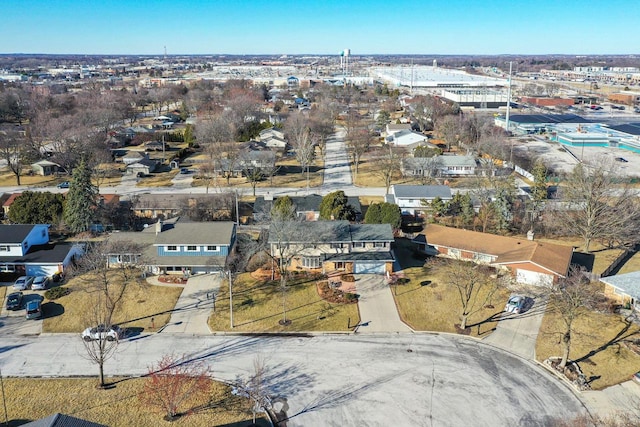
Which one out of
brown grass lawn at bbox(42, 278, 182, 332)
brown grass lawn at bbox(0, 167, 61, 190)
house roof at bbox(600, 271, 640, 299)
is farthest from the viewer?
brown grass lawn at bbox(0, 167, 61, 190)

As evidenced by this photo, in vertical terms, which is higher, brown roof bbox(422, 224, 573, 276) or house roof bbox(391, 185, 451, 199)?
house roof bbox(391, 185, 451, 199)

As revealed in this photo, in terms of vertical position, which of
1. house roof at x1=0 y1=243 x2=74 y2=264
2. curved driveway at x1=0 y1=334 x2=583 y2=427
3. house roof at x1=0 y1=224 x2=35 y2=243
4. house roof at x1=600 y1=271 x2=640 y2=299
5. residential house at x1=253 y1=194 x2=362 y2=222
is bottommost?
curved driveway at x1=0 y1=334 x2=583 y2=427

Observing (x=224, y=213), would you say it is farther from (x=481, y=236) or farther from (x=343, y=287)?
(x=481, y=236)

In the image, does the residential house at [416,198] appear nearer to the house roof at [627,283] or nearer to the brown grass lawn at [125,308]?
the house roof at [627,283]

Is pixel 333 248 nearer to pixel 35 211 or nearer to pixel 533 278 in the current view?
pixel 533 278

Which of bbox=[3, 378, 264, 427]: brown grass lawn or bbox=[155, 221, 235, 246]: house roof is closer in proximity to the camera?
bbox=[3, 378, 264, 427]: brown grass lawn

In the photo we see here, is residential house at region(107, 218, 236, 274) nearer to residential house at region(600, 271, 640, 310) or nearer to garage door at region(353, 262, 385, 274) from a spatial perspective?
garage door at region(353, 262, 385, 274)

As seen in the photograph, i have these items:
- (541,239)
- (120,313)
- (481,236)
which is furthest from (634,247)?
(120,313)

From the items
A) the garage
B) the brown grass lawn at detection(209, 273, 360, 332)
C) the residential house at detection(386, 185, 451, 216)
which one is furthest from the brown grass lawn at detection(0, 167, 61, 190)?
the garage

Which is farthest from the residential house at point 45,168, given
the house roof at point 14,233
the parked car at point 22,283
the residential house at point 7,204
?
the parked car at point 22,283
